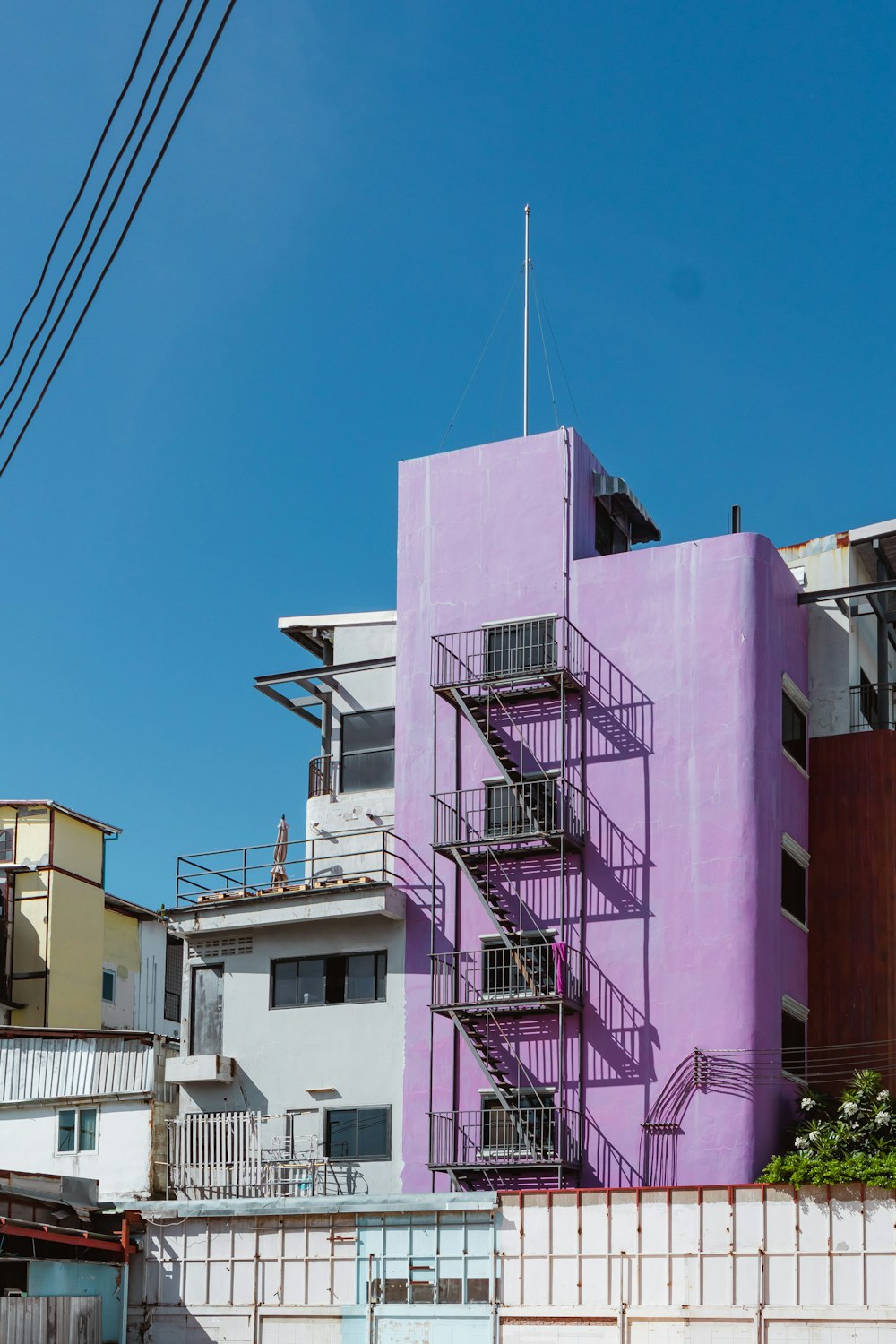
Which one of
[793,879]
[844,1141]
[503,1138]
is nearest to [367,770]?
[503,1138]

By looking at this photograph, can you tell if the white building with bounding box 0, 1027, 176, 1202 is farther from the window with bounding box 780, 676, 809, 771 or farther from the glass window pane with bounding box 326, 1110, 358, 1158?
the window with bounding box 780, 676, 809, 771

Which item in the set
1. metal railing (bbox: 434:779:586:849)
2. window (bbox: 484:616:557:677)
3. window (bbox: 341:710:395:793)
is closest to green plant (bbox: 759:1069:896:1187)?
metal railing (bbox: 434:779:586:849)

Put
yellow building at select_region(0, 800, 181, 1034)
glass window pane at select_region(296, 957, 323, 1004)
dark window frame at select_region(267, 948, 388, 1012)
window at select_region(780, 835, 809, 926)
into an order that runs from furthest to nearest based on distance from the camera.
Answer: yellow building at select_region(0, 800, 181, 1034)
glass window pane at select_region(296, 957, 323, 1004)
dark window frame at select_region(267, 948, 388, 1012)
window at select_region(780, 835, 809, 926)

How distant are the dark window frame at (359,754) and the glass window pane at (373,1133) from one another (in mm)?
9019

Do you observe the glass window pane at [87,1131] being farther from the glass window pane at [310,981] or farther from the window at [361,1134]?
the window at [361,1134]

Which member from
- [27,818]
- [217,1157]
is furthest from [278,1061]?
[27,818]

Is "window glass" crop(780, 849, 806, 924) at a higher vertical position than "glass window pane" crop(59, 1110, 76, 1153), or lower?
higher

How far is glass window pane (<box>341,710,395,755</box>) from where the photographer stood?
4947 centimetres

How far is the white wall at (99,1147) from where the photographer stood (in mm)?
45156

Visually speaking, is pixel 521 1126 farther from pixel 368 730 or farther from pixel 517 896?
pixel 368 730

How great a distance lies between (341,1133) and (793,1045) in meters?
11.4

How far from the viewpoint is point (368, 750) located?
49.6m

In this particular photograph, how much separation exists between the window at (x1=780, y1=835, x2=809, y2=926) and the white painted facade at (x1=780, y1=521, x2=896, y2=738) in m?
3.55

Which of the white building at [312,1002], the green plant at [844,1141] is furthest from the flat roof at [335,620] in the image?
the green plant at [844,1141]
